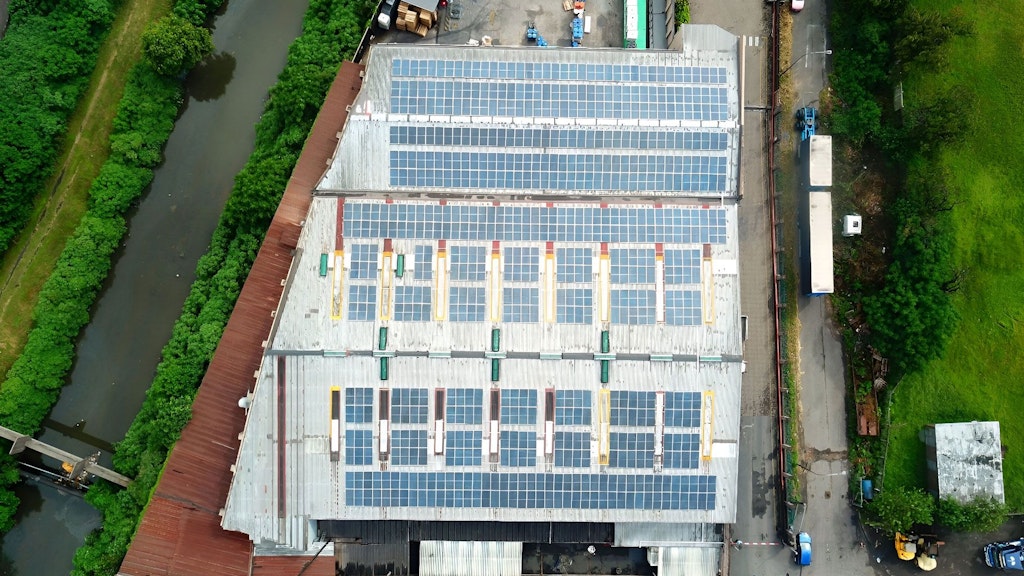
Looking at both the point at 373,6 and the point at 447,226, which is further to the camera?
the point at 373,6

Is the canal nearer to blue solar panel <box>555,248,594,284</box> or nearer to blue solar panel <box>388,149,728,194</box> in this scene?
blue solar panel <box>388,149,728,194</box>

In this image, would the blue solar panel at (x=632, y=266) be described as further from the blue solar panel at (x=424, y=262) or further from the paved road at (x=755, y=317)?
the blue solar panel at (x=424, y=262)

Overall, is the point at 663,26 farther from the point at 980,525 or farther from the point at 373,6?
the point at 980,525

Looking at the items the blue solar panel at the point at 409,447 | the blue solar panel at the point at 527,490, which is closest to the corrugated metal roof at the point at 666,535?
the blue solar panel at the point at 527,490

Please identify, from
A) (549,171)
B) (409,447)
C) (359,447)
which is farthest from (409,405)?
(549,171)

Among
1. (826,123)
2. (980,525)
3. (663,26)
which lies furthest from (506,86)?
(980,525)

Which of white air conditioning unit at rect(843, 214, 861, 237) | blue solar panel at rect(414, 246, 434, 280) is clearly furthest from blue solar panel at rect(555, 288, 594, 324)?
white air conditioning unit at rect(843, 214, 861, 237)

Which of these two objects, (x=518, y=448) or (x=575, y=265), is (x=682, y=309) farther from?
(x=518, y=448)
